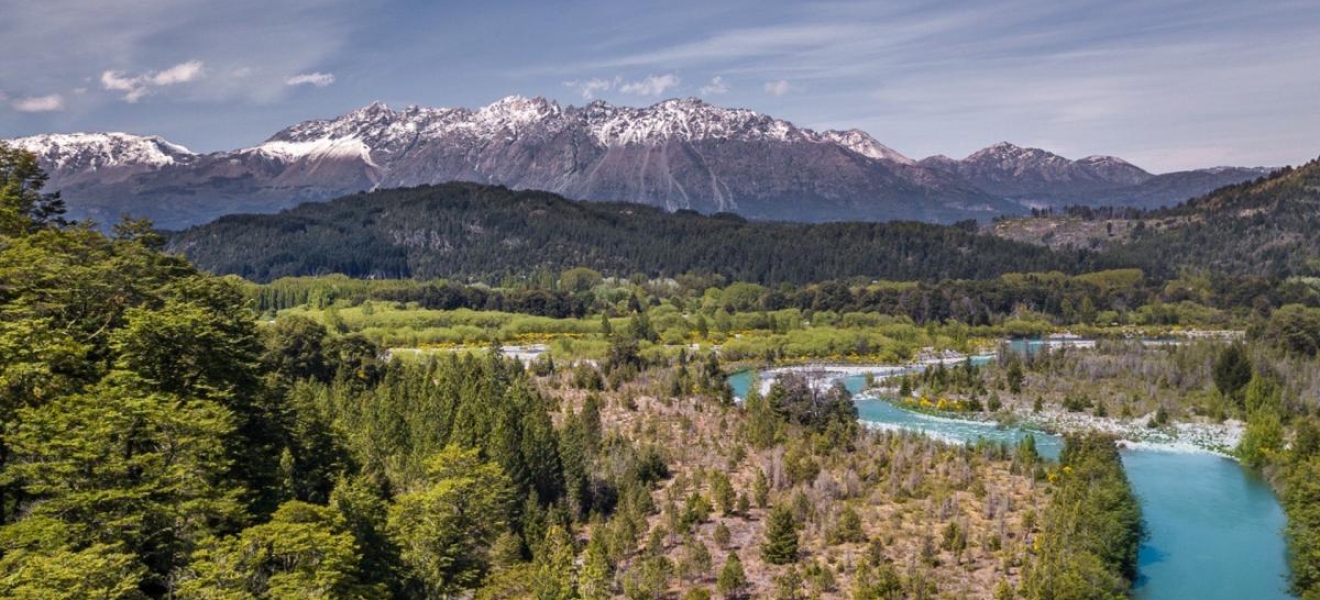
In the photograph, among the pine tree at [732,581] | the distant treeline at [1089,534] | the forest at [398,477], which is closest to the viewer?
the forest at [398,477]

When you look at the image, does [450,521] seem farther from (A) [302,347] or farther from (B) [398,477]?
(A) [302,347]

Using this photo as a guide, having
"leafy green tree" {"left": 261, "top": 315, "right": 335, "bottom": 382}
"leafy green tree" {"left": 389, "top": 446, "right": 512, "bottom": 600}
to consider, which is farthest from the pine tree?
Answer: "leafy green tree" {"left": 261, "top": 315, "right": 335, "bottom": 382}

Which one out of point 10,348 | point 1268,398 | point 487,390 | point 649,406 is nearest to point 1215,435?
point 1268,398

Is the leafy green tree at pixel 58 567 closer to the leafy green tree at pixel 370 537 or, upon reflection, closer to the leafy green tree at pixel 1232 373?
the leafy green tree at pixel 370 537

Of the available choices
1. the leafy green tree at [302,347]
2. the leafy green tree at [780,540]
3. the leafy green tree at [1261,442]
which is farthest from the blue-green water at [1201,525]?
the leafy green tree at [302,347]

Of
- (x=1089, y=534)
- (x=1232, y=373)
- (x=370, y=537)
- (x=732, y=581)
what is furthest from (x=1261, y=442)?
(x=370, y=537)

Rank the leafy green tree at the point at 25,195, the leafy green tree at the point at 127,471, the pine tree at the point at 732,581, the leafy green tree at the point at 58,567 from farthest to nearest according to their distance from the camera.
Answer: the pine tree at the point at 732,581 < the leafy green tree at the point at 25,195 < the leafy green tree at the point at 127,471 < the leafy green tree at the point at 58,567
